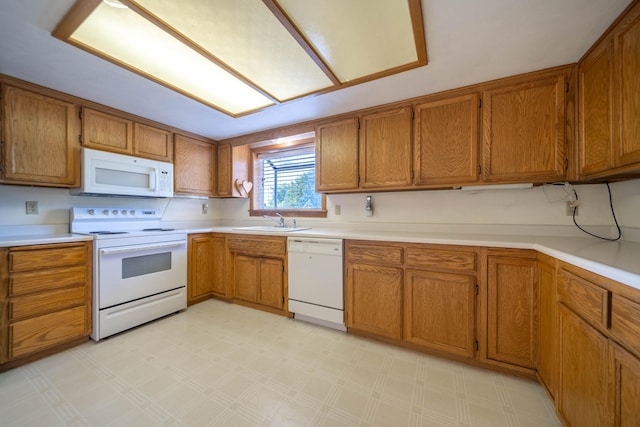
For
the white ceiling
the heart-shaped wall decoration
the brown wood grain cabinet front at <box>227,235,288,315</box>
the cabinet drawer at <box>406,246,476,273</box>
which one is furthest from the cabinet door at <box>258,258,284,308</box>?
the white ceiling

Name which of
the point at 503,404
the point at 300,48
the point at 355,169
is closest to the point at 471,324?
the point at 503,404

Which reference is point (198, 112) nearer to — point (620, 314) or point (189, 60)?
point (189, 60)

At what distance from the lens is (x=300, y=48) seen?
1.56 meters

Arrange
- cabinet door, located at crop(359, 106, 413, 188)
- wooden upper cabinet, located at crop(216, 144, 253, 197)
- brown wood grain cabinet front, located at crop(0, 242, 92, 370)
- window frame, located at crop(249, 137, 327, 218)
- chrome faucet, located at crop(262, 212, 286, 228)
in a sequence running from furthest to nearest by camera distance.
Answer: wooden upper cabinet, located at crop(216, 144, 253, 197), chrome faucet, located at crop(262, 212, 286, 228), window frame, located at crop(249, 137, 327, 218), cabinet door, located at crop(359, 106, 413, 188), brown wood grain cabinet front, located at crop(0, 242, 92, 370)

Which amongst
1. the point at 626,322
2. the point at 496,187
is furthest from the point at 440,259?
the point at 626,322

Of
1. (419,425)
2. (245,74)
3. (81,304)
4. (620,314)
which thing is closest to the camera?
(620,314)

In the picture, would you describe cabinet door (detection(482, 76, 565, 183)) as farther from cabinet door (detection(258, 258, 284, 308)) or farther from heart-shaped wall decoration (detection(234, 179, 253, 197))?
heart-shaped wall decoration (detection(234, 179, 253, 197))

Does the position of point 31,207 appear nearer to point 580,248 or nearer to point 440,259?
point 440,259

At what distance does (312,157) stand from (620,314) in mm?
2832

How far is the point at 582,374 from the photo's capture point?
1.07 meters

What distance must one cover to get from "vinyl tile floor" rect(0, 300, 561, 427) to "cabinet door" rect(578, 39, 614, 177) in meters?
1.48

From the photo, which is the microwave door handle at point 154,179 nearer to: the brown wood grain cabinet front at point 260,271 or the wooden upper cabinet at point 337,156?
the brown wood grain cabinet front at point 260,271

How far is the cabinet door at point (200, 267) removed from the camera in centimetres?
288

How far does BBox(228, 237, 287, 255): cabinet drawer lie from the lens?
2.59 m
